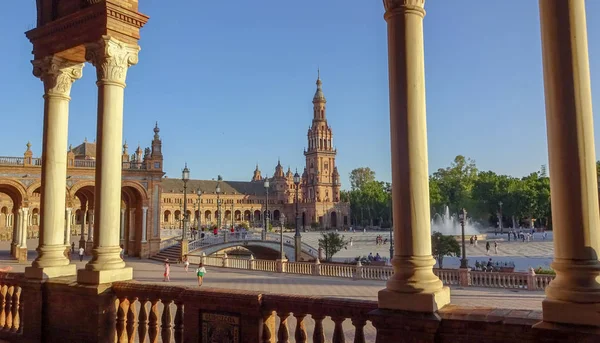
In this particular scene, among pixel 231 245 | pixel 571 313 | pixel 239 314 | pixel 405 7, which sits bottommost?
pixel 231 245

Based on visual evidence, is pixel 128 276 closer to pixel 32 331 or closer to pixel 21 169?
pixel 32 331

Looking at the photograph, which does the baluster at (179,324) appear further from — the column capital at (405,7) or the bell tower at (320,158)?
the bell tower at (320,158)

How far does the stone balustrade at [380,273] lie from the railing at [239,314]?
11580mm

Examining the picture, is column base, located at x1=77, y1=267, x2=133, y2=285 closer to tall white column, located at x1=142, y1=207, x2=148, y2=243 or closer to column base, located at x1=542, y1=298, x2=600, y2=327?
column base, located at x1=542, y1=298, x2=600, y2=327

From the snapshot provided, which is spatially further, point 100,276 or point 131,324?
point 100,276

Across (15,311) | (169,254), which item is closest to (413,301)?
(15,311)

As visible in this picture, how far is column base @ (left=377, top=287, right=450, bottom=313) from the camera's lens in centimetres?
475

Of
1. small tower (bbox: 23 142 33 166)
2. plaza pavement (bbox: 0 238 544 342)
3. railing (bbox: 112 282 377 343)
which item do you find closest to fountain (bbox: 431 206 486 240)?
plaza pavement (bbox: 0 238 544 342)

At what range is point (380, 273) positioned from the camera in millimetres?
25109

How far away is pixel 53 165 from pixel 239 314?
15.4 feet

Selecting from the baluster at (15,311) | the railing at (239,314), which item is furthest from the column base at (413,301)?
the baluster at (15,311)

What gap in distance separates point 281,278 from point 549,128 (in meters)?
22.8

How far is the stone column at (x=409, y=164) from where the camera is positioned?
16.3 ft

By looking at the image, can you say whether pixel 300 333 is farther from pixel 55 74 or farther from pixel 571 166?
pixel 55 74
